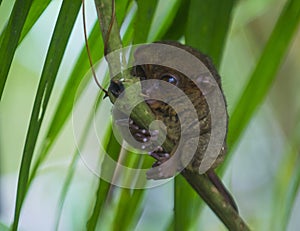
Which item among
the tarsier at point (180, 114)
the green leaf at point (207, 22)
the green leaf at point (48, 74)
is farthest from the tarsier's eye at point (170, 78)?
the green leaf at point (48, 74)

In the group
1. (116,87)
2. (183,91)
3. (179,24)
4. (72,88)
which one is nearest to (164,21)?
(179,24)

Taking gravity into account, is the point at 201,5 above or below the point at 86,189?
above

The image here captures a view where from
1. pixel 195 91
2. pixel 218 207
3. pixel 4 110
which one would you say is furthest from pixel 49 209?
pixel 218 207

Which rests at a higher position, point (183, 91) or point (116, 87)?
point (116, 87)

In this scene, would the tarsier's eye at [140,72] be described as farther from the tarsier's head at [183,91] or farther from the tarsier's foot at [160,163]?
the tarsier's foot at [160,163]

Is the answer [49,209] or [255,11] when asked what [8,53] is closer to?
[255,11]

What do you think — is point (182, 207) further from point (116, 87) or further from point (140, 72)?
point (116, 87)

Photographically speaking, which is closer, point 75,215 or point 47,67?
point 47,67
